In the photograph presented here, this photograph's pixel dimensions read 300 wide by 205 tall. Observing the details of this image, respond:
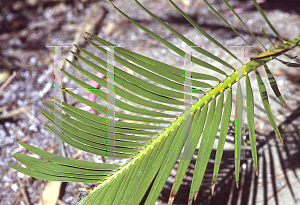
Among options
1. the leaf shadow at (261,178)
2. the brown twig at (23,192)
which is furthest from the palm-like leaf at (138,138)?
the brown twig at (23,192)

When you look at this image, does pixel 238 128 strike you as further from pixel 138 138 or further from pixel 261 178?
pixel 261 178

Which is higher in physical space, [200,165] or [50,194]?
[200,165]

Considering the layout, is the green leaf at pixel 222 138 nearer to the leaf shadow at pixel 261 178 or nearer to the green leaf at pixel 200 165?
the green leaf at pixel 200 165

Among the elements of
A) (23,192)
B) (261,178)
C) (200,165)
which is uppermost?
(200,165)

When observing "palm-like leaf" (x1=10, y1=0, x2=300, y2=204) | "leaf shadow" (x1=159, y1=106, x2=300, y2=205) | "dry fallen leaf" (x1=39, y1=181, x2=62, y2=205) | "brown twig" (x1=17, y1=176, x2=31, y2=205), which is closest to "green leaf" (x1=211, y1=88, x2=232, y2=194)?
"palm-like leaf" (x1=10, y1=0, x2=300, y2=204)

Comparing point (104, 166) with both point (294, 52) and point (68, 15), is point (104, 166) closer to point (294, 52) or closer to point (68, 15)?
→ point (294, 52)

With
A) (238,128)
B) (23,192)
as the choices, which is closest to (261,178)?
(238,128)

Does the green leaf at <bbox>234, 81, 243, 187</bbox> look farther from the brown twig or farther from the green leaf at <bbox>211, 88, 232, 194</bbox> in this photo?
the brown twig

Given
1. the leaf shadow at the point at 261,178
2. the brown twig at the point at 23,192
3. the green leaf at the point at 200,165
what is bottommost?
the brown twig at the point at 23,192

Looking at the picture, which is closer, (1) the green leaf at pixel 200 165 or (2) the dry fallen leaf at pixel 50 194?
(1) the green leaf at pixel 200 165

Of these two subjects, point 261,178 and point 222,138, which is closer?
point 222,138

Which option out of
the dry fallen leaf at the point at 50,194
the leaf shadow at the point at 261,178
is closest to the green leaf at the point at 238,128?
the leaf shadow at the point at 261,178

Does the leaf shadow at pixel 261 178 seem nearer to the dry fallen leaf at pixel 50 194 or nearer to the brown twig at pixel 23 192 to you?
the dry fallen leaf at pixel 50 194

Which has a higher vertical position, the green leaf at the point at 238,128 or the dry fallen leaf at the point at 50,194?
the green leaf at the point at 238,128
